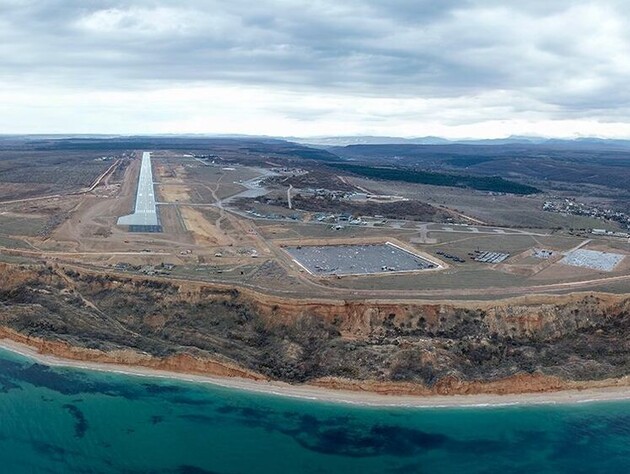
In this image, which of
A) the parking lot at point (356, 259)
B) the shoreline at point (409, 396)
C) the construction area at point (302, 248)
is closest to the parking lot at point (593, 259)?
the construction area at point (302, 248)

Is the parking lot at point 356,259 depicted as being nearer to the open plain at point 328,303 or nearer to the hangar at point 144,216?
the open plain at point 328,303

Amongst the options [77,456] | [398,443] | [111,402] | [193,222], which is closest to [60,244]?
[193,222]

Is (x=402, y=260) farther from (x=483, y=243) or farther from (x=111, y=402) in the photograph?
(x=111, y=402)

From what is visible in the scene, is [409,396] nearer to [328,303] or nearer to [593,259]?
[328,303]

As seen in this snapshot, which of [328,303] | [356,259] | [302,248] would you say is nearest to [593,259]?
[356,259]

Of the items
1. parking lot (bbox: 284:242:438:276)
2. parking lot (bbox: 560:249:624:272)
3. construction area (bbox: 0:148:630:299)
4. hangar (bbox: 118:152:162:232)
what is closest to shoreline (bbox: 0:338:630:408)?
construction area (bbox: 0:148:630:299)

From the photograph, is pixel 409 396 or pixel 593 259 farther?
pixel 593 259
